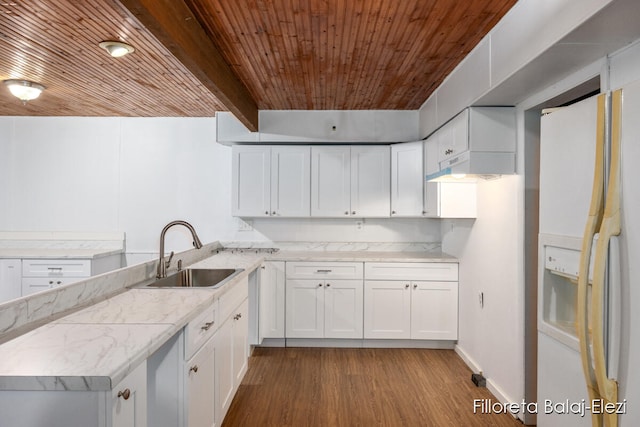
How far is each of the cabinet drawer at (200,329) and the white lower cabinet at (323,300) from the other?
164 cm

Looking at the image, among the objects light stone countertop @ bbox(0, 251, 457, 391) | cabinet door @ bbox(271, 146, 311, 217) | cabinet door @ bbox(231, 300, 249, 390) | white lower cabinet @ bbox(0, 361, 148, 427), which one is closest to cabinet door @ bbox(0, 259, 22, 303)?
light stone countertop @ bbox(0, 251, 457, 391)

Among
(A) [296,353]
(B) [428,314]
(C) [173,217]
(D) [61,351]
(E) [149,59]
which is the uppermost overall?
(E) [149,59]

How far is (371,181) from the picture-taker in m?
3.96

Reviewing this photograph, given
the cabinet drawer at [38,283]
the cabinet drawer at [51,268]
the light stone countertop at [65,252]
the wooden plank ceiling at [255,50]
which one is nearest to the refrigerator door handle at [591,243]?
the wooden plank ceiling at [255,50]

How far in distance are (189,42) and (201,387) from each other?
5.68ft

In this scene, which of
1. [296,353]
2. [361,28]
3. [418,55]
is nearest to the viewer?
[361,28]

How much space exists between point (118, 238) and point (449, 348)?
11.9ft

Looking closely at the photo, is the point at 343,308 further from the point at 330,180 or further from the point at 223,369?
the point at 223,369

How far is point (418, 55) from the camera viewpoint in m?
2.59

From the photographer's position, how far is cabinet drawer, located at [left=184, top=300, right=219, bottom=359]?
1688 mm

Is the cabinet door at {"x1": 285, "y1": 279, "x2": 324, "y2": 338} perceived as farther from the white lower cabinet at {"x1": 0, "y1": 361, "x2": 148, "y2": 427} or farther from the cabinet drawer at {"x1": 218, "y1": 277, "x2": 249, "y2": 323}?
the white lower cabinet at {"x1": 0, "y1": 361, "x2": 148, "y2": 427}

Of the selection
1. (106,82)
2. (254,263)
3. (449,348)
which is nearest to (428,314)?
(449,348)

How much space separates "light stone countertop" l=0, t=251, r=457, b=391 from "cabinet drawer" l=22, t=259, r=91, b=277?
1.69m

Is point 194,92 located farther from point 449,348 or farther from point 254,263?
point 449,348
